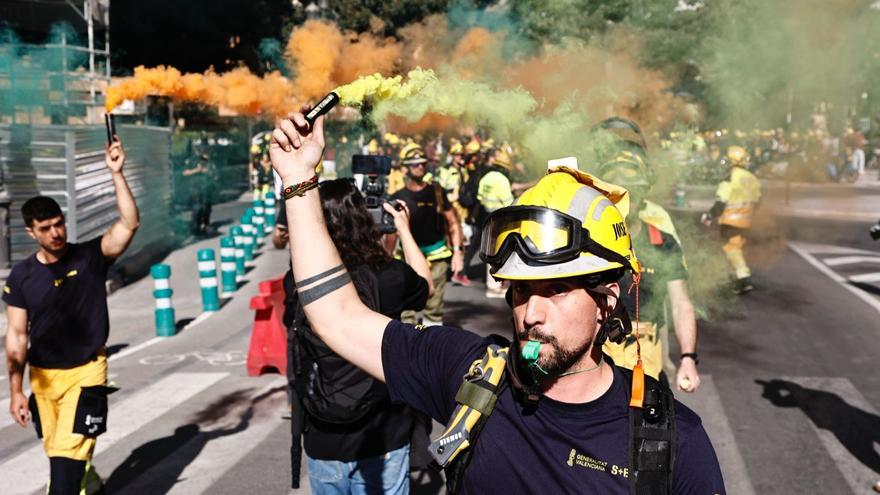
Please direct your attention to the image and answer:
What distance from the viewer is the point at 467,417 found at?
2.47 meters

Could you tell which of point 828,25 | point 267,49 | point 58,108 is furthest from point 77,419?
point 267,49

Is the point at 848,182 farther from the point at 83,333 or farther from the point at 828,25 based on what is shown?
the point at 83,333

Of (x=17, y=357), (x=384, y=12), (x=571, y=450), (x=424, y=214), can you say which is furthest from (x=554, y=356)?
(x=384, y=12)

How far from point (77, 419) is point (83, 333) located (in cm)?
53

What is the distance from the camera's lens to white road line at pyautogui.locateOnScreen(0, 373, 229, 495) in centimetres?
681

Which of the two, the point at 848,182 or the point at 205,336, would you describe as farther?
the point at 848,182

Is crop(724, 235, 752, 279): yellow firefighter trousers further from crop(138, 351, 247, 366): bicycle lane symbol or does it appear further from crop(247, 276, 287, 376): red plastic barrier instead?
crop(138, 351, 247, 366): bicycle lane symbol

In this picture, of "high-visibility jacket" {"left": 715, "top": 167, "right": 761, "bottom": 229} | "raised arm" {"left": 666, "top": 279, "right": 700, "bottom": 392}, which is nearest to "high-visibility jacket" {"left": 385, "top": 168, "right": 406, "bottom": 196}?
"high-visibility jacket" {"left": 715, "top": 167, "right": 761, "bottom": 229}

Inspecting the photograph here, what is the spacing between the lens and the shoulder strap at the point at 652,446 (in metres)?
2.31

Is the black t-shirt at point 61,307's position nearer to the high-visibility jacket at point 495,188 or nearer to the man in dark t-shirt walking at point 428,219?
the man in dark t-shirt walking at point 428,219

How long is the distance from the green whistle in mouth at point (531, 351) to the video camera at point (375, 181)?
2.33 m

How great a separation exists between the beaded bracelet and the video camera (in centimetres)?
195

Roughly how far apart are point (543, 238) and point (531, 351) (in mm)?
303

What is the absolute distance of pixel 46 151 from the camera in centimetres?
1431
